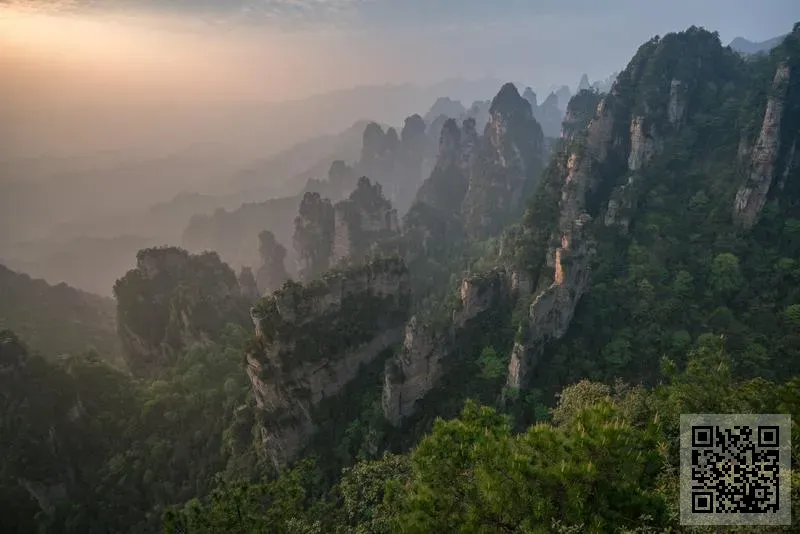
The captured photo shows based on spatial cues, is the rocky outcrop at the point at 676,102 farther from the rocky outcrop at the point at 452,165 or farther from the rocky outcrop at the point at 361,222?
the rocky outcrop at the point at 452,165

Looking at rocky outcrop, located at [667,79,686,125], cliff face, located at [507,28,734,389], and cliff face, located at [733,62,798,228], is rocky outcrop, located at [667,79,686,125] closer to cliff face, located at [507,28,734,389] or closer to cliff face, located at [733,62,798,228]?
cliff face, located at [507,28,734,389]

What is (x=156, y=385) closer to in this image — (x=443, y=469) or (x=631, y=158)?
(x=443, y=469)

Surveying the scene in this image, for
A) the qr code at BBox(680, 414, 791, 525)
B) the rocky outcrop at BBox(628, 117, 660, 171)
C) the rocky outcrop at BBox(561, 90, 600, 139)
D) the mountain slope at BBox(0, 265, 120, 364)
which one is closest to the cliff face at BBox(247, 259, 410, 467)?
→ the rocky outcrop at BBox(628, 117, 660, 171)

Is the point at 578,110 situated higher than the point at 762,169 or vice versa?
the point at 578,110

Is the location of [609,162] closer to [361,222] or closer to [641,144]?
[641,144]

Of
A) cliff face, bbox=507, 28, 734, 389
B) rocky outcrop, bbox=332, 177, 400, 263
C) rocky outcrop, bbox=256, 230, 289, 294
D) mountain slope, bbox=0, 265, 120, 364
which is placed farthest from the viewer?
rocky outcrop, bbox=256, 230, 289, 294

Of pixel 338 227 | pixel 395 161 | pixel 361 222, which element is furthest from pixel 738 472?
Answer: pixel 395 161
